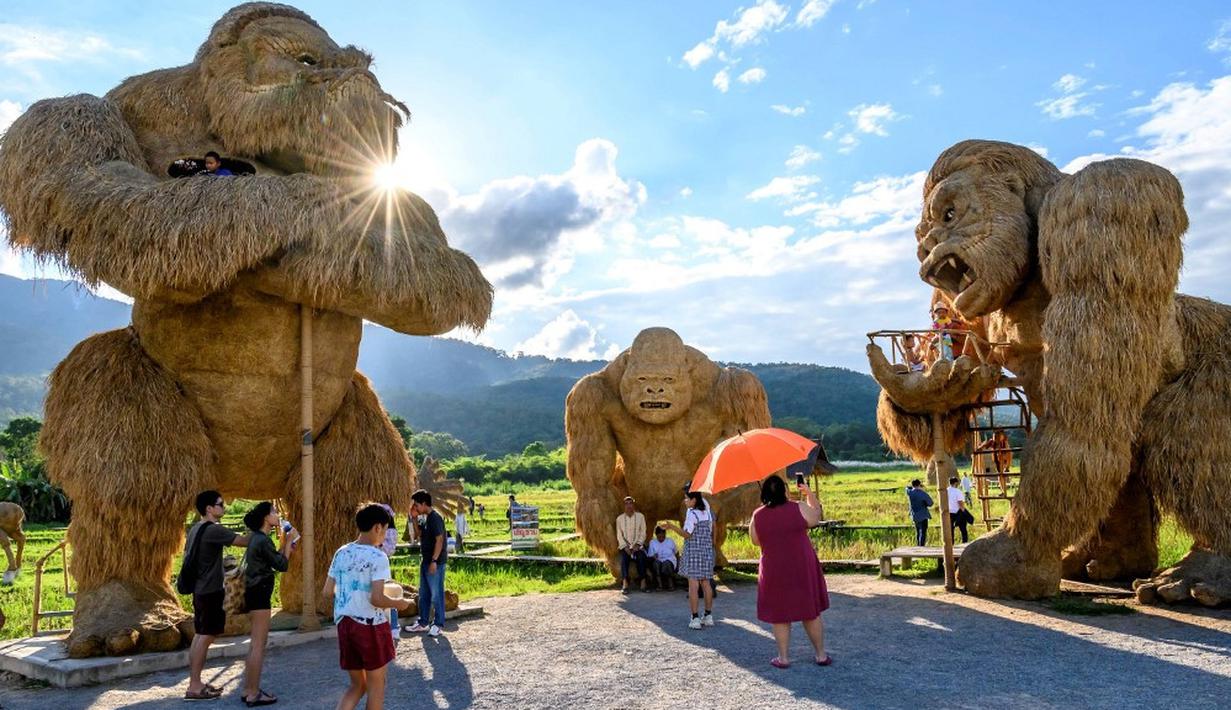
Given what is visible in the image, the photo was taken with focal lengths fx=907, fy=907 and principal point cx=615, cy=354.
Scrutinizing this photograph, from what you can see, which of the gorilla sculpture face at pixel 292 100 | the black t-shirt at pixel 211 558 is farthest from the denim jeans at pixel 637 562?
the black t-shirt at pixel 211 558

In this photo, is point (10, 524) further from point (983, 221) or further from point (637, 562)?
point (983, 221)

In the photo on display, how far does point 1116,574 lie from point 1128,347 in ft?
8.66

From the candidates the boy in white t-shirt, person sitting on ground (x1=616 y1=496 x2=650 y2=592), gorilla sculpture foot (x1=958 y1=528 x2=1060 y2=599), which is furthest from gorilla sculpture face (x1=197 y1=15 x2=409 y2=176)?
gorilla sculpture foot (x1=958 y1=528 x2=1060 y2=599)

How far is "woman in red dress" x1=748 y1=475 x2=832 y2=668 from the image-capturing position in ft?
17.6

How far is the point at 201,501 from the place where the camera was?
5129 mm

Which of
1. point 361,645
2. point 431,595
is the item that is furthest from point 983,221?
point 361,645

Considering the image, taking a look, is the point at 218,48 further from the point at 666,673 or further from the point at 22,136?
the point at 666,673

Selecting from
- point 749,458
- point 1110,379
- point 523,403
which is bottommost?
point 749,458

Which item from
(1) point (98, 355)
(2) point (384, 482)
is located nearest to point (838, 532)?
(2) point (384, 482)

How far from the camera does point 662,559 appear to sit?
30.9ft

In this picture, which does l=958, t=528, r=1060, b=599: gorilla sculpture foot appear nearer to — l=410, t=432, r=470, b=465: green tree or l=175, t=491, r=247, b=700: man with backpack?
l=175, t=491, r=247, b=700: man with backpack

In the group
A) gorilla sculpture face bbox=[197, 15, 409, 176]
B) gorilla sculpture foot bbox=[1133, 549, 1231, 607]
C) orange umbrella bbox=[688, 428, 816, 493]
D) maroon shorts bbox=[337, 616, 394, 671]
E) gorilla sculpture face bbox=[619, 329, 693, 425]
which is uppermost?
gorilla sculpture face bbox=[197, 15, 409, 176]

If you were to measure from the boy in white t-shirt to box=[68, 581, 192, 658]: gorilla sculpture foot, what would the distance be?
8.13 feet

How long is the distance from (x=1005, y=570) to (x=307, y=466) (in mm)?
5613
